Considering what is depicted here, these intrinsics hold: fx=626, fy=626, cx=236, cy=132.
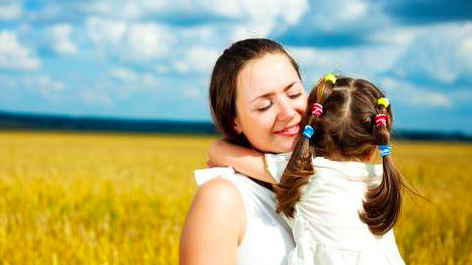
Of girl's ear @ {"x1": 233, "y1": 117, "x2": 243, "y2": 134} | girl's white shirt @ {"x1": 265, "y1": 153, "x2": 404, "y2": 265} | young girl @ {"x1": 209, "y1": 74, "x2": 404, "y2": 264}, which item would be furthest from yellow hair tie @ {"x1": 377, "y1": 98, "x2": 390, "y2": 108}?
girl's ear @ {"x1": 233, "y1": 117, "x2": 243, "y2": 134}

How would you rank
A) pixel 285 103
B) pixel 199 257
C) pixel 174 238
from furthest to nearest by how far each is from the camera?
pixel 174 238 → pixel 285 103 → pixel 199 257

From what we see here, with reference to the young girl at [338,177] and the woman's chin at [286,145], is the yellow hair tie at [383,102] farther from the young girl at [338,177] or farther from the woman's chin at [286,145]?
the woman's chin at [286,145]

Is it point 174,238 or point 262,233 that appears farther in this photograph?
point 174,238

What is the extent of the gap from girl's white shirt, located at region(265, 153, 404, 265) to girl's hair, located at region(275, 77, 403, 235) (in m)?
0.04

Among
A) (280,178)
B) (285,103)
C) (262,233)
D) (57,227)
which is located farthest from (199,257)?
(57,227)

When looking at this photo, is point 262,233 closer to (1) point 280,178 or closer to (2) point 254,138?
(1) point 280,178

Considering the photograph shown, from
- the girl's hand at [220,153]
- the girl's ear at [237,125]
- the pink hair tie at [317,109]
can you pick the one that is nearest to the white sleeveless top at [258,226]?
the girl's hand at [220,153]

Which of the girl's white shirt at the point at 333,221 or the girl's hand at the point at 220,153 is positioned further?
the girl's hand at the point at 220,153

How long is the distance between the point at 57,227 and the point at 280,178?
2318 mm

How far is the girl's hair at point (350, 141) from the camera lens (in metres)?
2.17

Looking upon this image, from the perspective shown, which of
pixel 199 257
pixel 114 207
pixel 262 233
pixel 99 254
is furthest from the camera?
pixel 114 207

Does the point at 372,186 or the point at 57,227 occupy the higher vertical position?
the point at 372,186

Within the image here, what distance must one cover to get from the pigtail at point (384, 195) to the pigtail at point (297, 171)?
0.23m

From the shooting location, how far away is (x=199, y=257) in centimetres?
203
